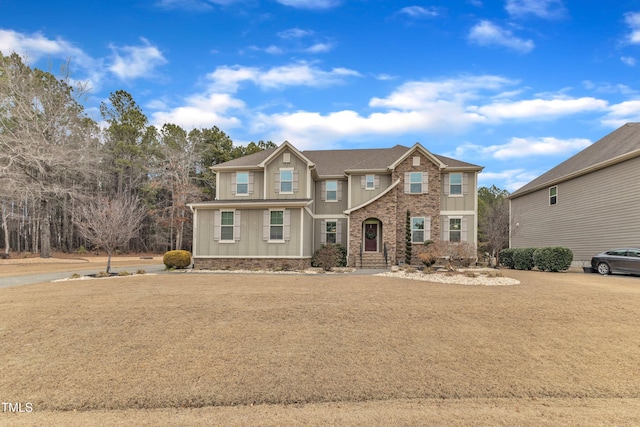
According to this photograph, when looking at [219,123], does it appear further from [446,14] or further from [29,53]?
[446,14]

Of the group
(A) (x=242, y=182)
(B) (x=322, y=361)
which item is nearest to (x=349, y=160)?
(A) (x=242, y=182)

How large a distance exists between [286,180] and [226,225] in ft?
14.5

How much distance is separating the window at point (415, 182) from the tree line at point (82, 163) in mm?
17995

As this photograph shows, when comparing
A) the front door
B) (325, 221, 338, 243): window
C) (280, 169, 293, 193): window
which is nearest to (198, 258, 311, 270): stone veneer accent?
(325, 221, 338, 243): window

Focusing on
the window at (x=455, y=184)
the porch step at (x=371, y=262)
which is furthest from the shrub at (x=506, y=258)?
the porch step at (x=371, y=262)

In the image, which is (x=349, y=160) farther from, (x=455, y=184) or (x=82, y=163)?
(x=82, y=163)

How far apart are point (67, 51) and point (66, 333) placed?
104 feet

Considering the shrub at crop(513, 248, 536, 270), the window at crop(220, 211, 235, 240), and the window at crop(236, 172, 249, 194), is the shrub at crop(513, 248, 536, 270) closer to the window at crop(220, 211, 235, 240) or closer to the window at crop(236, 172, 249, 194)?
the window at crop(220, 211, 235, 240)

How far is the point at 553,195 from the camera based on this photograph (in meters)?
23.1

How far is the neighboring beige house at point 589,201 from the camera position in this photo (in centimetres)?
1702

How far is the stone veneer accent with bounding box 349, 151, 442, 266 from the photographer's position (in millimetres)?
20734

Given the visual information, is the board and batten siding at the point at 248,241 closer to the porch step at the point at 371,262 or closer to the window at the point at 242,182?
the window at the point at 242,182

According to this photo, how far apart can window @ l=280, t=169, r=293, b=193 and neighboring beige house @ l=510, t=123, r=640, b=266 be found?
15.9 metres

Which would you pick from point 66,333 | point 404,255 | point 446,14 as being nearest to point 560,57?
point 446,14
